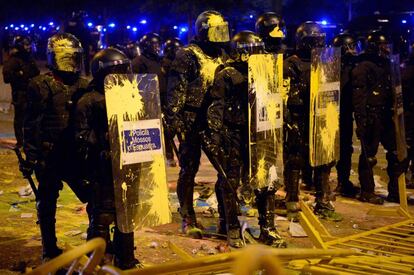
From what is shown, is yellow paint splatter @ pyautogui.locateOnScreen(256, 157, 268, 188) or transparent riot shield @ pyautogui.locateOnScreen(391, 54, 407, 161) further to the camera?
transparent riot shield @ pyautogui.locateOnScreen(391, 54, 407, 161)

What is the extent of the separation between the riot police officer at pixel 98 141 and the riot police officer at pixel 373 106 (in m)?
4.01

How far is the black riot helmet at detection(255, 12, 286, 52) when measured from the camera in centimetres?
786

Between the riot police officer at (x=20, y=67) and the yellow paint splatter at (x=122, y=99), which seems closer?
the yellow paint splatter at (x=122, y=99)

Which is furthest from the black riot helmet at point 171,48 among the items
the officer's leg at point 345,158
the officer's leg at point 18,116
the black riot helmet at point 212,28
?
the black riot helmet at point 212,28

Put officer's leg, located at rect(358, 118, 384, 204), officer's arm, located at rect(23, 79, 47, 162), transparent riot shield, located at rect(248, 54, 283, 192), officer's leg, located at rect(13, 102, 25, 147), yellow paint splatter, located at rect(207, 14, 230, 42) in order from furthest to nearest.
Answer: officer's leg, located at rect(13, 102, 25, 147) → officer's leg, located at rect(358, 118, 384, 204) → yellow paint splatter, located at rect(207, 14, 230, 42) → transparent riot shield, located at rect(248, 54, 283, 192) → officer's arm, located at rect(23, 79, 47, 162)

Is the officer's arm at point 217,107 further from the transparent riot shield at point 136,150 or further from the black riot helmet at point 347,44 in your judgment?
the black riot helmet at point 347,44

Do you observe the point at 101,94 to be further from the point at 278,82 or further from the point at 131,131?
the point at 278,82

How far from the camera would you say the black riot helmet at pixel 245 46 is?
6.66 meters

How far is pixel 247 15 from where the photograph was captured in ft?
89.2

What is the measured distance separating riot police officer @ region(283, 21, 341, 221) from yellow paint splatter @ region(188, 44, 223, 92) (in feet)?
3.09

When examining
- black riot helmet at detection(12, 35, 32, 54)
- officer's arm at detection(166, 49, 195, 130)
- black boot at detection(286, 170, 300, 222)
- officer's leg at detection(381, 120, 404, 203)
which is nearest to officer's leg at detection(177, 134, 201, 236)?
officer's arm at detection(166, 49, 195, 130)

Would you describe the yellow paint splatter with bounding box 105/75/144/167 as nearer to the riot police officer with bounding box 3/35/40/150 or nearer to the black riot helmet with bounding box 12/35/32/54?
the riot police officer with bounding box 3/35/40/150

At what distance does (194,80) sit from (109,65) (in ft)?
6.39

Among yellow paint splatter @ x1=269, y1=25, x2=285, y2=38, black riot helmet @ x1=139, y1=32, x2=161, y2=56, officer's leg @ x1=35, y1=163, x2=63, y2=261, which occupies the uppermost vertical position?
black riot helmet @ x1=139, y1=32, x2=161, y2=56
